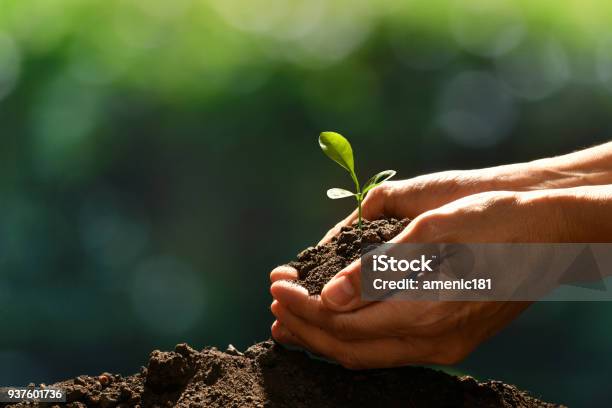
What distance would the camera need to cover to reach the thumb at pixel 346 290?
129 centimetres

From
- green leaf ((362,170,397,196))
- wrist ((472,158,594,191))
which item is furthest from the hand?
wrist ((472,158,594,191))

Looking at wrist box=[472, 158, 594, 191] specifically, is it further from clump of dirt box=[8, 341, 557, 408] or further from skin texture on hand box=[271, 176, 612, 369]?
clump of dirt box=[8, 341, 557, 408]

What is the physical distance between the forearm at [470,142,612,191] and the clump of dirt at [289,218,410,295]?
39 cm

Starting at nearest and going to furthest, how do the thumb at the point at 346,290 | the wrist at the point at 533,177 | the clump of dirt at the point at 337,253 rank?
the thumb at the point at 346,290 → the clump of dirt at the point at 337,253 → the wrist at the point at 533,177

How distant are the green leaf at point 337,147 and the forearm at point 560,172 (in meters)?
Result: 0.44

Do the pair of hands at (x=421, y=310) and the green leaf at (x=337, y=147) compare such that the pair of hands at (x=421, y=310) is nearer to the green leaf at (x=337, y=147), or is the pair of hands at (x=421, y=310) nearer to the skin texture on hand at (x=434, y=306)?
the skin texture on hand at (x=434, y=306)

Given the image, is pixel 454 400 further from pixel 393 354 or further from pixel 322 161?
pixel 322 161

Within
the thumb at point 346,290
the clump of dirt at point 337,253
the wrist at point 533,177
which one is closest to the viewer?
the thumb at point 346,290

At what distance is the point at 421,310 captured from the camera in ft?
4.25

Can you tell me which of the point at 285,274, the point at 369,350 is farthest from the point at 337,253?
the point at 369,350

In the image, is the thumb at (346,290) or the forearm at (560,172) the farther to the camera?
the forearm at (560,172)

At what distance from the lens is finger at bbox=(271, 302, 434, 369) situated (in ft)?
4.43

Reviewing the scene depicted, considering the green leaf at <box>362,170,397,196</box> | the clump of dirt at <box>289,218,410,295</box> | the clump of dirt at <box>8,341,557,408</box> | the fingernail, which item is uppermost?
the green leaf at <box>362,170,397,196</box>

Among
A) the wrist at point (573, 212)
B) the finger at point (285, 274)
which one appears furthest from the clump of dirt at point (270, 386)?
the wrist at point (573, 212)
